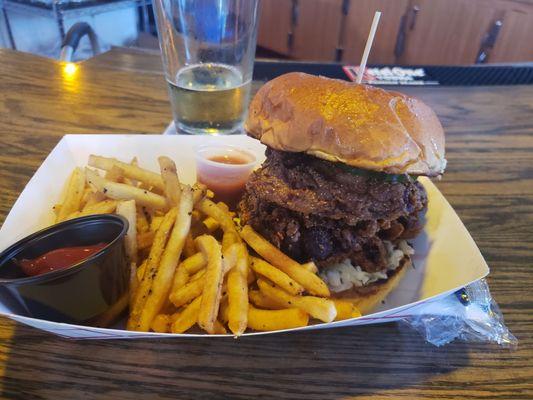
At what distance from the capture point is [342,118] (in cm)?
129

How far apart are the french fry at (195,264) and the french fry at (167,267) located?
0.16ft

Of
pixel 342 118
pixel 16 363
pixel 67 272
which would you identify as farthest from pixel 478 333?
pixel 16 363

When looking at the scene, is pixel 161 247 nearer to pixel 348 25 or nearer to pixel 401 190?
pixel 401 190

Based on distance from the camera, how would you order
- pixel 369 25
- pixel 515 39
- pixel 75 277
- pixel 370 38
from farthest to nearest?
1. pixel 369 25
2. pixel 515 39
3. pixel 370 38
4. pixel 75 277

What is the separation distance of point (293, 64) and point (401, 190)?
7.17 feet

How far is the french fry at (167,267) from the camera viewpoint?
1.23m

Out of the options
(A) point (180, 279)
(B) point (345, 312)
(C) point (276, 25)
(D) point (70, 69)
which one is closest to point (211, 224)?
(A) point (180, 279)

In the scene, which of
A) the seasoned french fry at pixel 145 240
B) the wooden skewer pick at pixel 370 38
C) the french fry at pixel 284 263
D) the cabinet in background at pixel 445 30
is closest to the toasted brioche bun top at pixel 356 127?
the wooden skewer pick at pixel 370 38

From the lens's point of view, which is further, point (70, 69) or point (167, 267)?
point (70, 69)

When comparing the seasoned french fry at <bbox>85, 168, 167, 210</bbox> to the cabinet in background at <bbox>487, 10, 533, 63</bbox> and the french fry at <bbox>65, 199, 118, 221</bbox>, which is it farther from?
the cabinet in background at <bbox>487, 10, 533, 63</bbox>

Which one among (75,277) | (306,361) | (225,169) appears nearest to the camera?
(75,277)

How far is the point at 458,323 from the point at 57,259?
1.23 metres

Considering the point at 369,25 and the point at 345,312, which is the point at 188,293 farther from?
the point at 369,25

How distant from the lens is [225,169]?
5.88 ft
